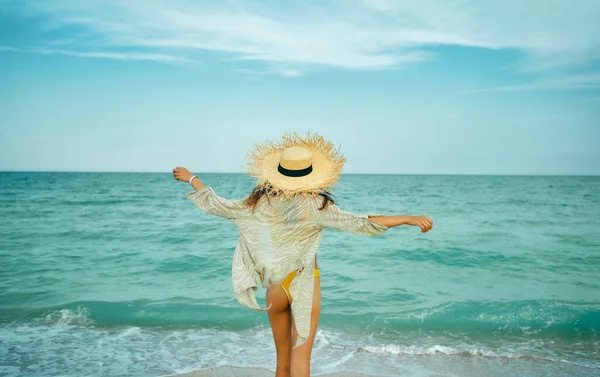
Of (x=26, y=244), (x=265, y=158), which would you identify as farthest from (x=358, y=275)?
(x=26, y=244)

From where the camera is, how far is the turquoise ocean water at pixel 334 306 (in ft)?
18.1

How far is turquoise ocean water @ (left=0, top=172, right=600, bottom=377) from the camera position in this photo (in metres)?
5.51

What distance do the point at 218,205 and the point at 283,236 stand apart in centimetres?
44

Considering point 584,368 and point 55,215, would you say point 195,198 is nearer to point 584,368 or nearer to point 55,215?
point 584,368

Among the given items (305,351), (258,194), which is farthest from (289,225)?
(305,351)

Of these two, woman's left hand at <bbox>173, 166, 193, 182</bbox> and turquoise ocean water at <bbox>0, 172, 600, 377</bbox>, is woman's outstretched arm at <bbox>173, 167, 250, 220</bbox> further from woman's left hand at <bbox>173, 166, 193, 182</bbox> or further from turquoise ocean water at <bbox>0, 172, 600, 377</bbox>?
turquoise ocean water at <bbox>0, 172, 600, 377</bbox>

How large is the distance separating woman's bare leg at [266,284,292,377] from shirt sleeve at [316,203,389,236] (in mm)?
554

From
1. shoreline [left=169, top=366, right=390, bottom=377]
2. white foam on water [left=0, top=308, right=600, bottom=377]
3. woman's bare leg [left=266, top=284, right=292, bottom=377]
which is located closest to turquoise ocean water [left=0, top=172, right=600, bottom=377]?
white foam on water [left=0, top=308, right=600, bottom=377]

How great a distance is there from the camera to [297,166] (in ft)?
10.3

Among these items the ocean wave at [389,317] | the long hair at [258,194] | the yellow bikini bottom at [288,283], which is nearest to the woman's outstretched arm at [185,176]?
the long hair at [258,194]

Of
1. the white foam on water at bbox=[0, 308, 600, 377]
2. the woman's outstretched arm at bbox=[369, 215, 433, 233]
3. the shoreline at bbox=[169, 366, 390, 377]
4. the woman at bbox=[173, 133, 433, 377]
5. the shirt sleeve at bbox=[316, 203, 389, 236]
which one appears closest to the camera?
the woman's outstretched arm at bbox=[369, 215, 433, 233]

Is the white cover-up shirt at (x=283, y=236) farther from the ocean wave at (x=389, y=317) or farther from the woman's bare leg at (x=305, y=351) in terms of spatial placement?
the ocean wave at (x=389, y=317)

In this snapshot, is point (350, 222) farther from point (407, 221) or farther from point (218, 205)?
point (218, 205)

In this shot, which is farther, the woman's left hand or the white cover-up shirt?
the woman's left hand
